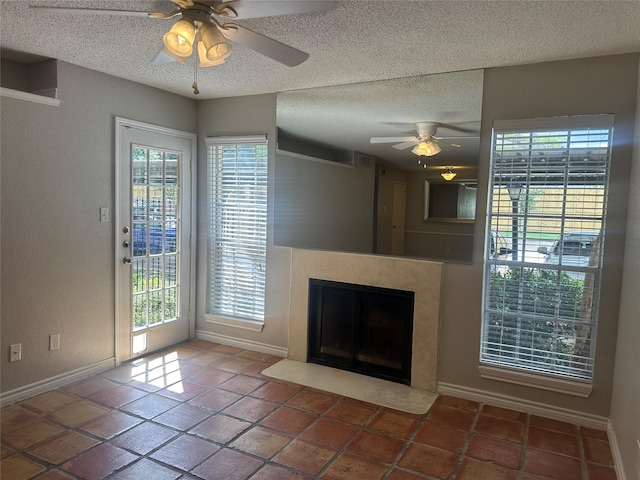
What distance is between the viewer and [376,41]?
2.60 m

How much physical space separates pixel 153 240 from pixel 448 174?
8.48 ft

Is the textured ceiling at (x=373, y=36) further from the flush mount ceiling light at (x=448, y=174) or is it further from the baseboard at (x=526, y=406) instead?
the baseboard at (x=526, y=406)

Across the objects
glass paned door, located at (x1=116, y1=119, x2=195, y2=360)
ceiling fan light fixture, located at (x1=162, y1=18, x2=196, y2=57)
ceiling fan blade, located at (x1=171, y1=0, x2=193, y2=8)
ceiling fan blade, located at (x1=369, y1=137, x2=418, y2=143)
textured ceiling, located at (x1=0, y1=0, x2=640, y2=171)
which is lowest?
glass paned door, located at (x1=116, y1=119, x2=195, y2=360)

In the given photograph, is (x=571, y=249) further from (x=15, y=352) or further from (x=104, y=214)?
(x=15, y=352)

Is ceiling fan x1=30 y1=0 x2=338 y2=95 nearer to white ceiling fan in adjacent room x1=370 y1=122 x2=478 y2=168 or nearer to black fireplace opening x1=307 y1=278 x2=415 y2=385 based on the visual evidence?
white ceiling fan in adjacent room x1=370 y1=122 x2=478 y2=168

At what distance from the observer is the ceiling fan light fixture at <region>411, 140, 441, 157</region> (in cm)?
326

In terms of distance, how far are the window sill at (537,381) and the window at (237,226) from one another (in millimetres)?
2054

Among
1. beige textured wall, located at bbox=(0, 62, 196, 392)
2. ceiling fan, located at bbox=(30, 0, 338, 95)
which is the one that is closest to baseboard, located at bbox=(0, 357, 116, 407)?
beige textured wall, located at bbox=(0, 62, 196, 392)

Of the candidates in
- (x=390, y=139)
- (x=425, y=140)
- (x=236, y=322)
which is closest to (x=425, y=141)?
(x=425, y=140)

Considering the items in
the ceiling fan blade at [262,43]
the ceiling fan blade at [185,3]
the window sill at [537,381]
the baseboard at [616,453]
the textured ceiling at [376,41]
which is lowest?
the baseboard at [616,453]

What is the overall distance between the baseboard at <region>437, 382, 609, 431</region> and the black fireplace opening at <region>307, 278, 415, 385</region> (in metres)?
0.37

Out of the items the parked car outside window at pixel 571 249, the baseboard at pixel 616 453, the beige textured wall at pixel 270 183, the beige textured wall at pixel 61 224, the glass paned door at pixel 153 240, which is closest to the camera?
the baseboard at pixel 616 453

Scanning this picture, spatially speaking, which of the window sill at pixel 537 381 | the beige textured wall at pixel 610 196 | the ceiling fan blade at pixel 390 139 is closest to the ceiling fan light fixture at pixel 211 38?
the ceiling fan blade at pixel 390 139

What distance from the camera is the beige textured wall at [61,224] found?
118 inches
